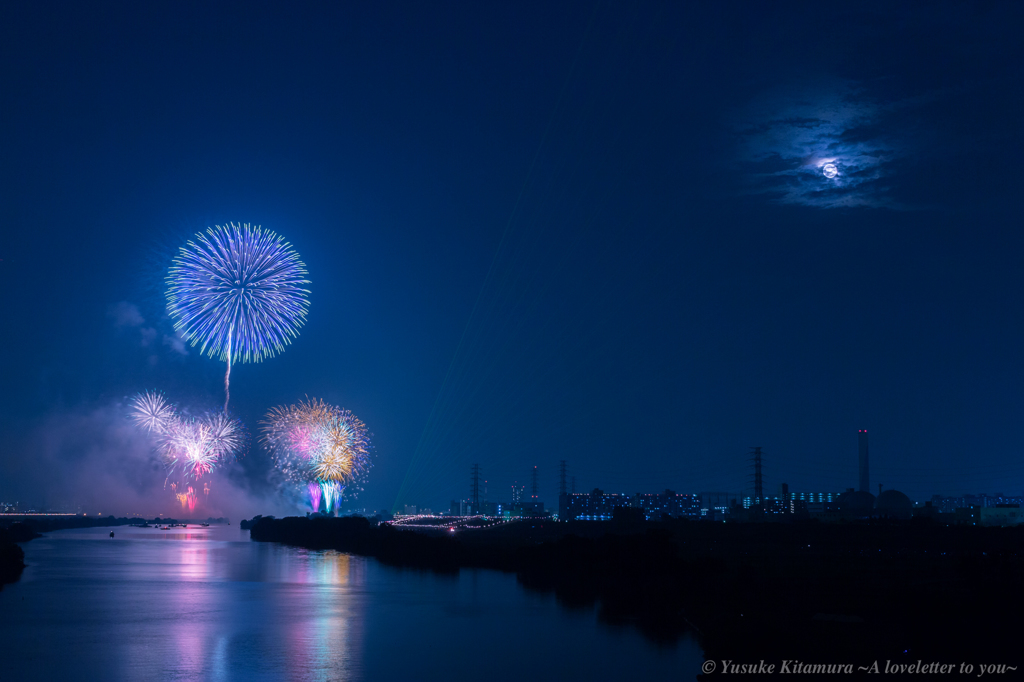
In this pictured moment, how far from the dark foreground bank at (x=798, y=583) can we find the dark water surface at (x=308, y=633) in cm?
464

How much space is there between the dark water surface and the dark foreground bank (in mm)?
4641

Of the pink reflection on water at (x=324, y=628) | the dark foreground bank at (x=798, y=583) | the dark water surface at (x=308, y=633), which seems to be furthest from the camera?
the pink reflection on water at (x=324, y=628)

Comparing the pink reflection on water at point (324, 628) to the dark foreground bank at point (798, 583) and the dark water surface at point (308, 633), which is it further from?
the dark foreground bank at point (798, 583)

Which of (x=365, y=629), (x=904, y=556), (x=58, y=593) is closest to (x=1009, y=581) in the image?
(x=365, y=629)

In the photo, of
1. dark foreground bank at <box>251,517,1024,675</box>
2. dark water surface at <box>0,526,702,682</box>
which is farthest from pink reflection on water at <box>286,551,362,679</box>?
dark foreground bank at <box>251,517,1024,675</box>

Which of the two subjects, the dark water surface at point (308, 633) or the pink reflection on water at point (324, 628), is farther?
the pink reflection on water at point (324, 628)

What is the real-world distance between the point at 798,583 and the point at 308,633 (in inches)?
1227

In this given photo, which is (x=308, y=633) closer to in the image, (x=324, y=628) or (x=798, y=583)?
(x=324, y=628)

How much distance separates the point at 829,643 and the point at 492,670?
14.7 meters

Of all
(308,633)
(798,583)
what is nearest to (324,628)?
(308,633)

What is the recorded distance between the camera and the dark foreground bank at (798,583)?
3155 cm

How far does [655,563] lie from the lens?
6506 centimetres

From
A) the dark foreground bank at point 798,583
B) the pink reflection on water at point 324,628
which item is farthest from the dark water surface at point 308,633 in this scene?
the dark foreground bank at point 798,583

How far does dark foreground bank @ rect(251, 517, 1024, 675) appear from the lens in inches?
1242
